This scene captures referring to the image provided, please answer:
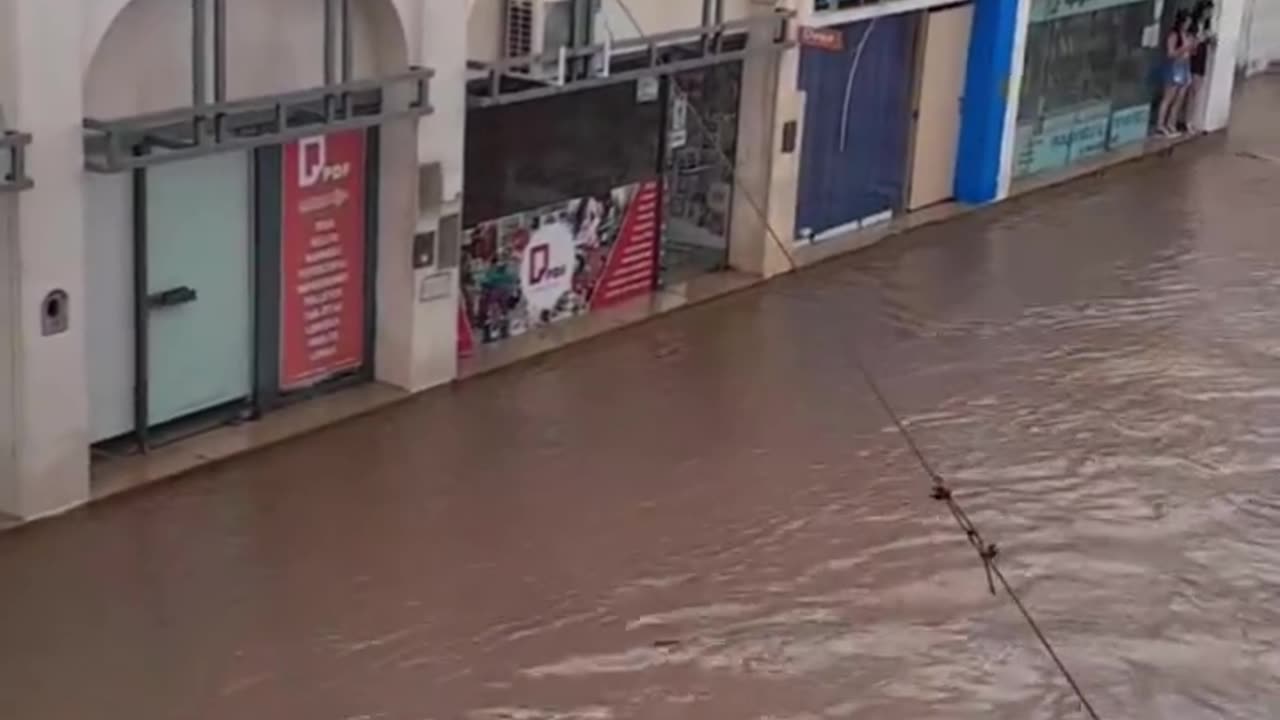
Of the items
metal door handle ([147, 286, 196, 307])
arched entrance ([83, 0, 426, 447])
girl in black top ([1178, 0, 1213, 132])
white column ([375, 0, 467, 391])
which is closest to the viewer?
arched entrance ([83, 0, 426, 447])

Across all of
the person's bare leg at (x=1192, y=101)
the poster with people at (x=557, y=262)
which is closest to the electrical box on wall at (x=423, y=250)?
the poster with people at (x=557, y=262)

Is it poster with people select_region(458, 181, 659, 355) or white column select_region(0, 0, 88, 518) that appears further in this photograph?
poster with people select_region(458, 181, 659, 355)

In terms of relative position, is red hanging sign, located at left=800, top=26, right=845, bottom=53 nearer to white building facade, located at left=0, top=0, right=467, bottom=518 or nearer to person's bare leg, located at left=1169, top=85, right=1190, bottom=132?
white building facade, located at left=0, top=0, right=467, bottom=518

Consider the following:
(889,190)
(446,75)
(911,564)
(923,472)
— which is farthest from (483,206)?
(889,190)

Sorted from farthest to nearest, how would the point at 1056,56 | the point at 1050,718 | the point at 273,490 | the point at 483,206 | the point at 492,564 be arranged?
the point at 1056,56 < the point at 483,206 < the point at 273,490 < the point at 492,564 < the point at 1050,718

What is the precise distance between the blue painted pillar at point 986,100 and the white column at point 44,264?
32.1ft

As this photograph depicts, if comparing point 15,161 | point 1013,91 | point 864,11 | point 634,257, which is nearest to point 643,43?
point 634,257

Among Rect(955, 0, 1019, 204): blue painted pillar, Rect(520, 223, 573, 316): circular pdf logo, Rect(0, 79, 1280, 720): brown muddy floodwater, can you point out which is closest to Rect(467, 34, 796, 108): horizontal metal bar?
Rect(520, 223, 573, 316): circular pdf logo

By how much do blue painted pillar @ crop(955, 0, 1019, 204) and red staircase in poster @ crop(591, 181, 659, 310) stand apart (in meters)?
4.36

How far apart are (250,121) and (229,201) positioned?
516 mm

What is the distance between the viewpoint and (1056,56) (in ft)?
62.9

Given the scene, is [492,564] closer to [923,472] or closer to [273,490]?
[273,490]

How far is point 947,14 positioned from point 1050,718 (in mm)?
9763

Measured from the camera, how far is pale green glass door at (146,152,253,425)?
35.0 feet
